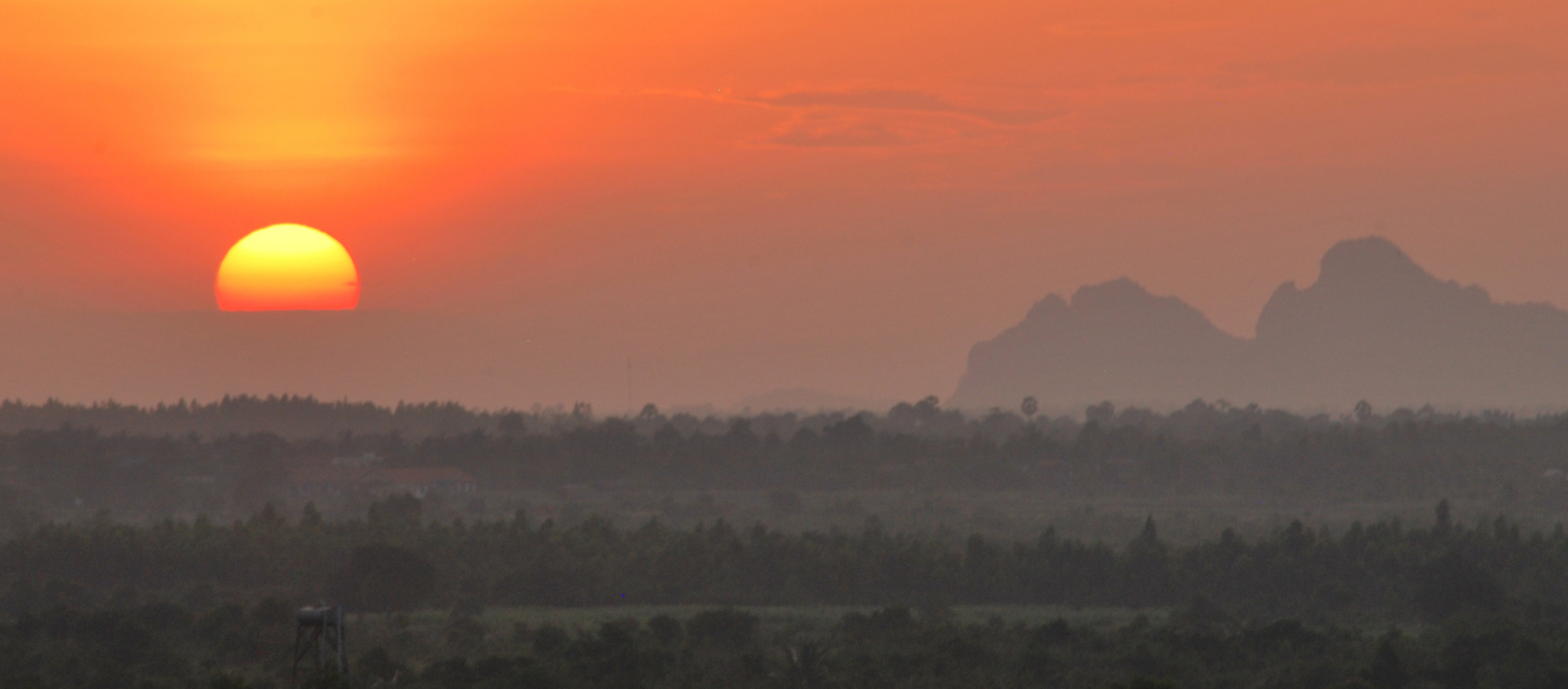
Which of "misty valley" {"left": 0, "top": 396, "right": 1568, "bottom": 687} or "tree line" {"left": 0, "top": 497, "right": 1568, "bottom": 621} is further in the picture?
"tree line" {"left": 0, "top": 497, "right": 1568, "bottom": 621}

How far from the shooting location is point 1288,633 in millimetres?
90750

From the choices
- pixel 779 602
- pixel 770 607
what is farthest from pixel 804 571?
pixel 770 607

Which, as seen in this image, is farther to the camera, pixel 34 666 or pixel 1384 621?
pixel 1384 621

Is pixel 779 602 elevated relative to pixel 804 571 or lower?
lower

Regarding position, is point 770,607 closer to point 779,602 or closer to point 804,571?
point 779,602

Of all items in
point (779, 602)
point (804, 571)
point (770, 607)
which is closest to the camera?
point (770, 607)

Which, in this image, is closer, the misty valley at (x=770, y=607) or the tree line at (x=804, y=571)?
the misty valley at (x=770, y=607)

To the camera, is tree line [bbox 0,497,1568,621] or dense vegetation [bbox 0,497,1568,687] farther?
tree line [bbox 0,497,1568,621]

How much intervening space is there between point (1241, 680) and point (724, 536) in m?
57.7

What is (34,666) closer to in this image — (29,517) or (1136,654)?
(1136,654)

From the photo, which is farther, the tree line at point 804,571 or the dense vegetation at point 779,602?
the tree line at point 804,571

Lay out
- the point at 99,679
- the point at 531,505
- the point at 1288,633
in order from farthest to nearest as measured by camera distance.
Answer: the point at 531,505 → the point at 1288,633 → the point at 99,679

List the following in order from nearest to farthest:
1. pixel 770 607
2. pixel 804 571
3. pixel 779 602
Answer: pixel 770 607, pixel 779 602, pixel 804 571

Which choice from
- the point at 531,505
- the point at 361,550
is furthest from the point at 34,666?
the point at 531,505
